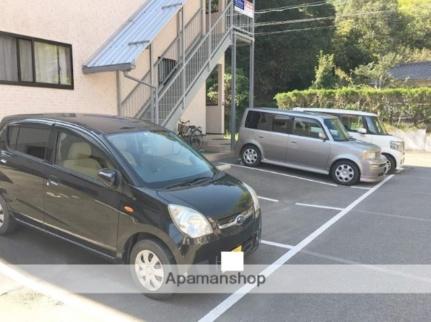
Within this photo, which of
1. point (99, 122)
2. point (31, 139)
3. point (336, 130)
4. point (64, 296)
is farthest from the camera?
point (336, 130)

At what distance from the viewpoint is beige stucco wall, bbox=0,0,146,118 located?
858 cm

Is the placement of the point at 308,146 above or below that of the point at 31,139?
below

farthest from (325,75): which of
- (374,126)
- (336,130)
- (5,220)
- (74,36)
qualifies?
(5,220)

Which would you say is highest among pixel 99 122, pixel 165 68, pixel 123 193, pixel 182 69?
pixel 165 68

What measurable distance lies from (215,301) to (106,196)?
153 cm

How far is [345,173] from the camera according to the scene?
32.9ft

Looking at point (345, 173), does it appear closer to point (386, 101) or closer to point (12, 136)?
point (12, 136)

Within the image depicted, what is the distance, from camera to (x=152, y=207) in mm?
3902

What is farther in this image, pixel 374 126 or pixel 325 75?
pixel 325 75

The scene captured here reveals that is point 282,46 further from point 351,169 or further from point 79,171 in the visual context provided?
point 79,171

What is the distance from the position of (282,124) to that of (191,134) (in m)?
4.51

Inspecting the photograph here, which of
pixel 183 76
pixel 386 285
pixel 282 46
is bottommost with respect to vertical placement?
pixel 386 285

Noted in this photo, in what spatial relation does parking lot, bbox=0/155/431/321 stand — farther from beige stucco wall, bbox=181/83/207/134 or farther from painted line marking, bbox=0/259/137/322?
beige stucco wall, bbox=181/83/207/134

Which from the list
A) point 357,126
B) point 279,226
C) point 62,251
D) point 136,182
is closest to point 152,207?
point 136,182
